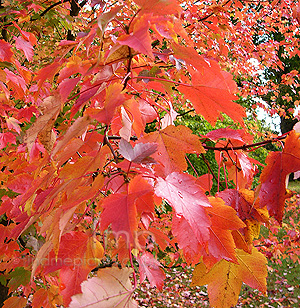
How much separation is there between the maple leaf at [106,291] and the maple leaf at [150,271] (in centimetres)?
37

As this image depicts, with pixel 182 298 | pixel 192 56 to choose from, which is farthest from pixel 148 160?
pixel 182 298

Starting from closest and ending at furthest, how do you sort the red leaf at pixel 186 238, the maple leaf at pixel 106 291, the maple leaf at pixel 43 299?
the maple leaf at pixel 106 291 → the red leaf at pixel 186 238 → the maple leaf at pixel 43 299

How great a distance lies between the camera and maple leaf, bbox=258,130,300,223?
0.60 meters

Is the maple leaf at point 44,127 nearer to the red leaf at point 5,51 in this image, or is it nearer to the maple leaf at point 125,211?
the maple leaf at point 125,211

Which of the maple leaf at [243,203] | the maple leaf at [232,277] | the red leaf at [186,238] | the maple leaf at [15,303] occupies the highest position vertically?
the red leaf at [186,238]

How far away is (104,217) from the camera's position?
1.56 feet

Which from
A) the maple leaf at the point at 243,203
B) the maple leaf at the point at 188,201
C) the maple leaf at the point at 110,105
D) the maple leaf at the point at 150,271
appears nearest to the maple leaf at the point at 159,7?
the maple leaf at the point at 110,105

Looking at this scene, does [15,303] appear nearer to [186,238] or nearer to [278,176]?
[186,238]

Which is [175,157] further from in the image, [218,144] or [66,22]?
[66,22]

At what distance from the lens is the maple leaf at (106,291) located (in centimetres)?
44

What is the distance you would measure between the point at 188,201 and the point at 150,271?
469 mm

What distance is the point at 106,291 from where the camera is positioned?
0.46 metres

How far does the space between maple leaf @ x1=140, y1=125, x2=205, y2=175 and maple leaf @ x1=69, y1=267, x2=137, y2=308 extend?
0.78 feet

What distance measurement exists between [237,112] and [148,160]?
269 millimetres
